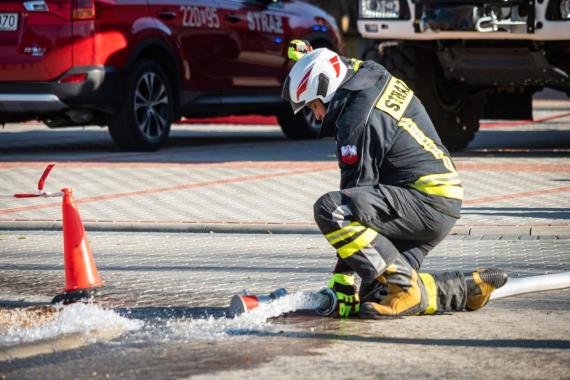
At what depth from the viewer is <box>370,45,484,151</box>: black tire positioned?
43.8 feet

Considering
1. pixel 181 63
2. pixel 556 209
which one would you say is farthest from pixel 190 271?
pixel 181 63

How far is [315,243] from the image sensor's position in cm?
881

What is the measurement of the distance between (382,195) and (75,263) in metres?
1.58

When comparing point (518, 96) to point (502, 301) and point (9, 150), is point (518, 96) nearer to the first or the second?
point (9, 150)

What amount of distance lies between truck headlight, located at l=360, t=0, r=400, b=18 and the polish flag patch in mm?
6929

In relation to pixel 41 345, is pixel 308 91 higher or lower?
higher

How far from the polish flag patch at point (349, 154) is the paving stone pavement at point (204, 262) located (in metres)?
1.05

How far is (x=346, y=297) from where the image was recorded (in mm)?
6348

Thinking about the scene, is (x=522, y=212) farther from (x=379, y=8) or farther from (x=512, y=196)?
(x=379, y=8)

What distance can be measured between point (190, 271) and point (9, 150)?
7.47 metres

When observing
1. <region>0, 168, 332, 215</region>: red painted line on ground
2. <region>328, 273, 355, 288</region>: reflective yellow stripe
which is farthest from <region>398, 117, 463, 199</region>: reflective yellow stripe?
<region>0, 168, 332, 215</region>: red painted line on ground

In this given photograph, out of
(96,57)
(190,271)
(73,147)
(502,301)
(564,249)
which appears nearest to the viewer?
(502,301)

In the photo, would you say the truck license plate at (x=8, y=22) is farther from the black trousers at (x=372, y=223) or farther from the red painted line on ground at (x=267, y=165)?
the black trousers at (x=372, y=223)

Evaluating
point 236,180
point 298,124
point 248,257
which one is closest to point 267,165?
point 236,180
